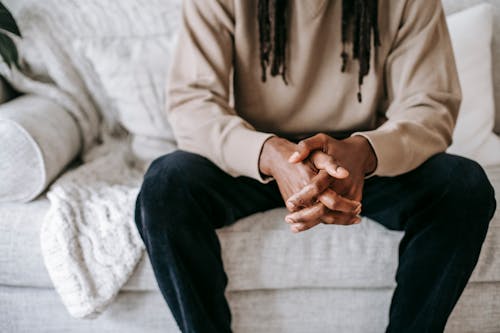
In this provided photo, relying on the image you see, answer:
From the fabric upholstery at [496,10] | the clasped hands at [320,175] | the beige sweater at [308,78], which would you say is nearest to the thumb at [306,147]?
the clasped hands at [320,175]

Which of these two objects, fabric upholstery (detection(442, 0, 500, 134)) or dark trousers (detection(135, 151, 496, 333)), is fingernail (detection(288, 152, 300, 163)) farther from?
fabric upholstery (detection(442, 0, 500, 134))

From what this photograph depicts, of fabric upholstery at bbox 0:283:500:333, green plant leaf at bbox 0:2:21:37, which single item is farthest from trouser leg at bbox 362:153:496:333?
green plant leaf at bbox 0:2:21:37

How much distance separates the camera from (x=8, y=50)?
4.31ft

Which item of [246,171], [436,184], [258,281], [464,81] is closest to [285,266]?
[258,281]

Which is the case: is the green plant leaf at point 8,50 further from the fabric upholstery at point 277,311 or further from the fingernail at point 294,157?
the fingernail at point 294,157

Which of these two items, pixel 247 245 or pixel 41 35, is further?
pixel 41 35

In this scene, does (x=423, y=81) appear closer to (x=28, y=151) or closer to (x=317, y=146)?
(x=317, y=146)

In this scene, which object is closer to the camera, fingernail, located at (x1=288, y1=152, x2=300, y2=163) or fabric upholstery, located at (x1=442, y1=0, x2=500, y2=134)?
fingernail, located at (x1=288, y1=152, x2=300, y2=163)

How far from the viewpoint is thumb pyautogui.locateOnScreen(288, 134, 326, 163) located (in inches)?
34.4

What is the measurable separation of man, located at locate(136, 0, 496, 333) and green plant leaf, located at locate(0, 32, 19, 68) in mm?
504

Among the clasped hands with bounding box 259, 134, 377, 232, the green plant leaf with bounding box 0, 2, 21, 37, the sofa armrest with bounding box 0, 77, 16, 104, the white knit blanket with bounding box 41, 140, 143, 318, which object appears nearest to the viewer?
the clasped hands with bounding box 259, 134, 377, 232

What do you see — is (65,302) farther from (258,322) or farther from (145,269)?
(258,322)

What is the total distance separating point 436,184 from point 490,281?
0.97 feet

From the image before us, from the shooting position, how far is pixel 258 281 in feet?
3.45
